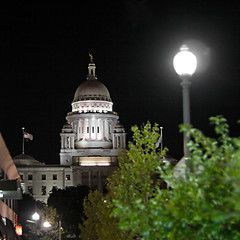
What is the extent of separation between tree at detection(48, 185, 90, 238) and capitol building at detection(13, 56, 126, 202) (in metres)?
44.6

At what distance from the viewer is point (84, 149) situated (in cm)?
17362

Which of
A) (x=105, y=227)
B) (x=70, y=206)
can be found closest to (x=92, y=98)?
(x=70, y=206)

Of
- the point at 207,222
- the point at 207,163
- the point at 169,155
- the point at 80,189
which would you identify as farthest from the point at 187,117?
the point at 169,155

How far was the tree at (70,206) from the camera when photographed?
95938 mm

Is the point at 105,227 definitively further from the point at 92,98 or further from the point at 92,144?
the point at 92,98

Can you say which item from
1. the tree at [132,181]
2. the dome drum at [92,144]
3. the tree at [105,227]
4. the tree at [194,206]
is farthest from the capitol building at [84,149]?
the tree at [194,206]

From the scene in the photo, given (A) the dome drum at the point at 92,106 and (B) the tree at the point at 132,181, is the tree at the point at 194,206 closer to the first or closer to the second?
(B) the tree at the point at 132,181

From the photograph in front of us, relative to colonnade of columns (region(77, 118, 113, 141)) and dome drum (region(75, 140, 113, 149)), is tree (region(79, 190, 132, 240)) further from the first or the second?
colonnade of columns (region(77, 118, 113, 141))

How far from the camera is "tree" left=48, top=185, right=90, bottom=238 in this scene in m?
95.9

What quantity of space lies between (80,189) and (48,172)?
2160 inches

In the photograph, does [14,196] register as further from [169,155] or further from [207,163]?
[169,155]

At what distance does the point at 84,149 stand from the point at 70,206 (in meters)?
66.6

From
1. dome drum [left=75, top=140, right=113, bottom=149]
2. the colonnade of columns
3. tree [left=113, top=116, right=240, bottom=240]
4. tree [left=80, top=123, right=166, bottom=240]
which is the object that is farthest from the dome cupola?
tree [left=113, top=116, right=240, bottom=240]

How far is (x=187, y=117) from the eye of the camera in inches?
509
